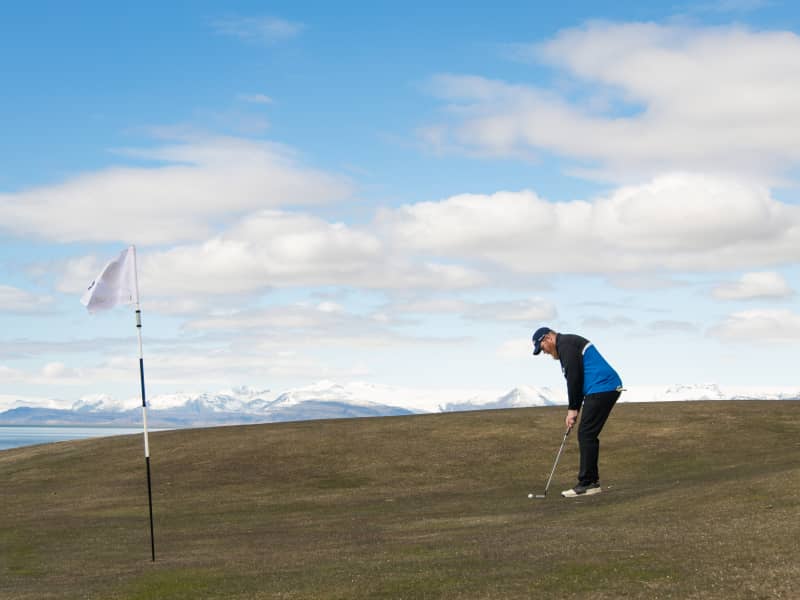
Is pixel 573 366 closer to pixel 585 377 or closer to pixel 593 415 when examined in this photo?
pixel 585 377

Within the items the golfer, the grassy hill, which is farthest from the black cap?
the grassy hill

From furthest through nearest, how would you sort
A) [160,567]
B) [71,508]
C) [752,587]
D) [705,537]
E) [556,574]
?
[71,508], [160,567], [705,537], [556,574], [752,587]

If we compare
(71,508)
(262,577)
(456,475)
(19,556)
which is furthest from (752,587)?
(71,508)

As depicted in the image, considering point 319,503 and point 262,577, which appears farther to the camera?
point 319,503

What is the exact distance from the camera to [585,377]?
69.9 ft

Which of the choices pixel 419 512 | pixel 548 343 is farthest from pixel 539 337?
pixel 419 512

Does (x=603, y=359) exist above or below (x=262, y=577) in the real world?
above

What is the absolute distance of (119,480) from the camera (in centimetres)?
4453

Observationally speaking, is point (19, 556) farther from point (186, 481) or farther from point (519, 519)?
point (186, 481)

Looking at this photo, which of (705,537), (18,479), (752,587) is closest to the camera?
(752,587)

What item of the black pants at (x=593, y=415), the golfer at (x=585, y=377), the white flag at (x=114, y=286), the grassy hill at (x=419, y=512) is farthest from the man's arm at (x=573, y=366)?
the white flag at (x=114, y=286)

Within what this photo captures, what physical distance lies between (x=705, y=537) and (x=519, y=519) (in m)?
6.04

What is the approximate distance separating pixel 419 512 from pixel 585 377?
25.5 feet

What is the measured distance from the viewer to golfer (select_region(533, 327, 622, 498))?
2105cm
